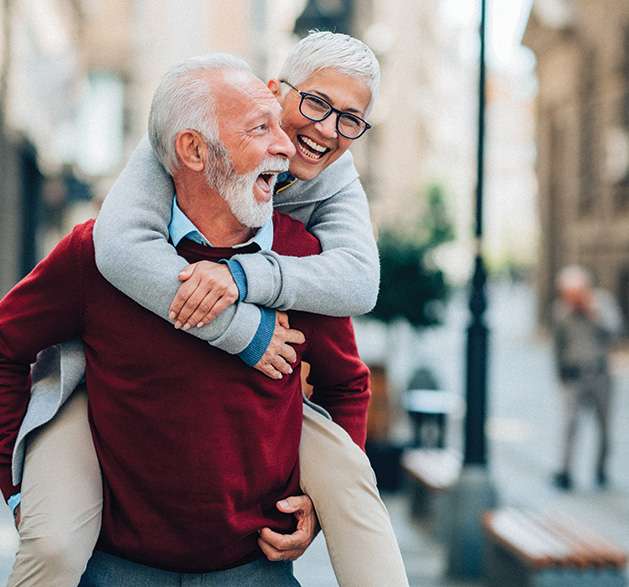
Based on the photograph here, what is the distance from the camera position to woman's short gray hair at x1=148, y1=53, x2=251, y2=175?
1.65 m

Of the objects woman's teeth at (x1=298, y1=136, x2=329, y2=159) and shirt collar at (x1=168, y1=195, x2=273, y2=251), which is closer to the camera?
shirt collar at (x1=168, y1=195, x2=273, y2=251)

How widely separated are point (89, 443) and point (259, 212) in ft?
2.00

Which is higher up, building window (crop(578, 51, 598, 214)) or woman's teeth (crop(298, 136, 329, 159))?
woman's teeth (crop(298, 136, 329, 159))

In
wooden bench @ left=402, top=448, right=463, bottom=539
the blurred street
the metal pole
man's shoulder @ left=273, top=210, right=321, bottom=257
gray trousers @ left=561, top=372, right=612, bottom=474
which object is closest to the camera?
man's shoulder @ left=273, top=210, right=321, bottom=257

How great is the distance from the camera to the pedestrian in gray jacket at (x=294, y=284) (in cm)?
164

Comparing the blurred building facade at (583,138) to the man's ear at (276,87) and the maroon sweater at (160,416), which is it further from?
the maroon sweater at (160,416)

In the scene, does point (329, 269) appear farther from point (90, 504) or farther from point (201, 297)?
point (90, 504)

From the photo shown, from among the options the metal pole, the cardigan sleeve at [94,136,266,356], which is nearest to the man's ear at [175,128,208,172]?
the cardigan sleeve at [94,136,266,356]

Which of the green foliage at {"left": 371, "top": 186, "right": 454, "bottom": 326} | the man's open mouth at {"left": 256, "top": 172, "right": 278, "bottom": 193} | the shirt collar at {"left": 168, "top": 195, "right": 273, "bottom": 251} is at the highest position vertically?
the man's open mouth at {"left": 256, "top": 172, "right": 278, "bottom": 193}

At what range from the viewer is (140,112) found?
3125cm

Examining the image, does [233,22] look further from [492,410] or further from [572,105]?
[492,410]

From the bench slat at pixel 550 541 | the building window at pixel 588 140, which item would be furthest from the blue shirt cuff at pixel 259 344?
the building window at pixel 588 140

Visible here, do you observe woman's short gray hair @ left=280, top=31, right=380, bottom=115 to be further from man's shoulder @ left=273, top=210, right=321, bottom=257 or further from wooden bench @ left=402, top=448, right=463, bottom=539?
wooden bench @ left=402, top=448, right=463, bottom=539

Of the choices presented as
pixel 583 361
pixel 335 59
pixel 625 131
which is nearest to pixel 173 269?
pixel 335 59
